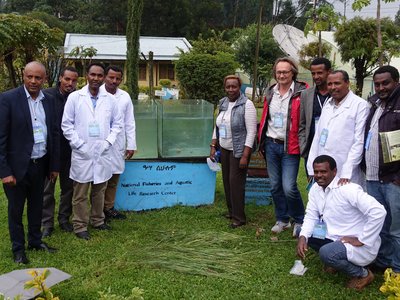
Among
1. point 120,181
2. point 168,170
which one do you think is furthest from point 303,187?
point 120,181

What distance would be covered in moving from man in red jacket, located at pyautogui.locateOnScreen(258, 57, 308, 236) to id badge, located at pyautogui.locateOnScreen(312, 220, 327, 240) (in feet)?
2.68

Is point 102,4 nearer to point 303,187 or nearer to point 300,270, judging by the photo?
point 303,187

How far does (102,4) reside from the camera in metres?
37.9

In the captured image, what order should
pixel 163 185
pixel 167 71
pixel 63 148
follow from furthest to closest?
pixel 167 71 < pixel 163 185 < pixel 63 148

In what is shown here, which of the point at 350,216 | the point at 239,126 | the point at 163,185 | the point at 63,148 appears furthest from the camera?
the point at 163,185

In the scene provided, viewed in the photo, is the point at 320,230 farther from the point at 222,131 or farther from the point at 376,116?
the point at 222,131

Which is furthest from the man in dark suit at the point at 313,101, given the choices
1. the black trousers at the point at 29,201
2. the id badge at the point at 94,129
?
the black trousers at the point at 29,201

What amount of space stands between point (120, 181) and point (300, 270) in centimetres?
253

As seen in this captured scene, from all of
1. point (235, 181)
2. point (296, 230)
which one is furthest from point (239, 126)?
point (296, 230)

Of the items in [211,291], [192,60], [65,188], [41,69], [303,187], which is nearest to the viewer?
[211,291]

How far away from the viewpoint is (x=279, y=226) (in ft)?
15.5

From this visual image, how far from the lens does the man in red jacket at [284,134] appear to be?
14.0ft

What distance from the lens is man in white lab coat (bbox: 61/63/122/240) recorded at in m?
4.25

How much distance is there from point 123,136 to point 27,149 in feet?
4.29
